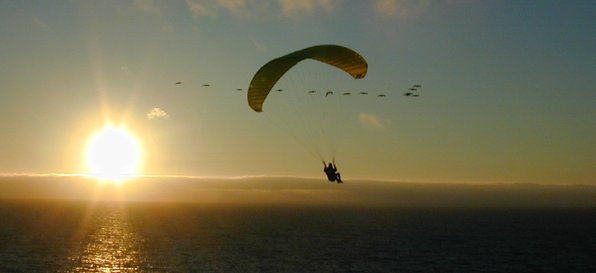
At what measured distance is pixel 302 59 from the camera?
3656 centimetres

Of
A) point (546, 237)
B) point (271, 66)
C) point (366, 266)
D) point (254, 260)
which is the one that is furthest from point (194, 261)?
point (546, 237)

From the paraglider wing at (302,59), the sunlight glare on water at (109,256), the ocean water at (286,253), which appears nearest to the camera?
the paraglider wing at (302,59)

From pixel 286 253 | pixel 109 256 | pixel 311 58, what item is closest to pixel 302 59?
pixel 311 58

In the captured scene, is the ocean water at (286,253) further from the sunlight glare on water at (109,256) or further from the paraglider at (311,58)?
the paraglider at (311,58)

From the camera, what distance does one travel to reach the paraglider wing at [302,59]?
120 ft

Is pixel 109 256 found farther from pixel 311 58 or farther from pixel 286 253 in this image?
pixel 311 58

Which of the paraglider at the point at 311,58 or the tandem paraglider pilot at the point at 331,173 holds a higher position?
the paraglider at the point at 311,58

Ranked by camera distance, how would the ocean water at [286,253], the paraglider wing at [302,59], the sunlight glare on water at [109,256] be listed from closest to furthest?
1. the paraglider wing at [302,59]
2. the sunlight glare on water at [109,256]
3. the ocean water at [286,253]

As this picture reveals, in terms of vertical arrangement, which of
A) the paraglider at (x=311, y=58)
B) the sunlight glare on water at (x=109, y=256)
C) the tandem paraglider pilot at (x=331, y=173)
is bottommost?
the sunlight glare on water at (x=109, y=256)

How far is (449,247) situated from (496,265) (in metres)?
26.3

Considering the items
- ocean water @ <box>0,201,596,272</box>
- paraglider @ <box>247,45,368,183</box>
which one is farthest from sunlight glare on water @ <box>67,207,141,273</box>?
paraglider @ <box>247,45,368,183</box>

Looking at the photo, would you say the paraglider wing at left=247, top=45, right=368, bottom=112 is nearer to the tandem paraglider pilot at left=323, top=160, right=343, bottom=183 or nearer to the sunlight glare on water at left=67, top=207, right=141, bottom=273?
the tandem paraglider pilot at left=323, top=160, right=343, bottom=183

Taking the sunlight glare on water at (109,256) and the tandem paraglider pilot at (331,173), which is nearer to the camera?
the tandem paraglider pilot at (331,173)

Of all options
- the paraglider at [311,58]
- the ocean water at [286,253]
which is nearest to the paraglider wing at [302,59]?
the paraglider at [311,58]
